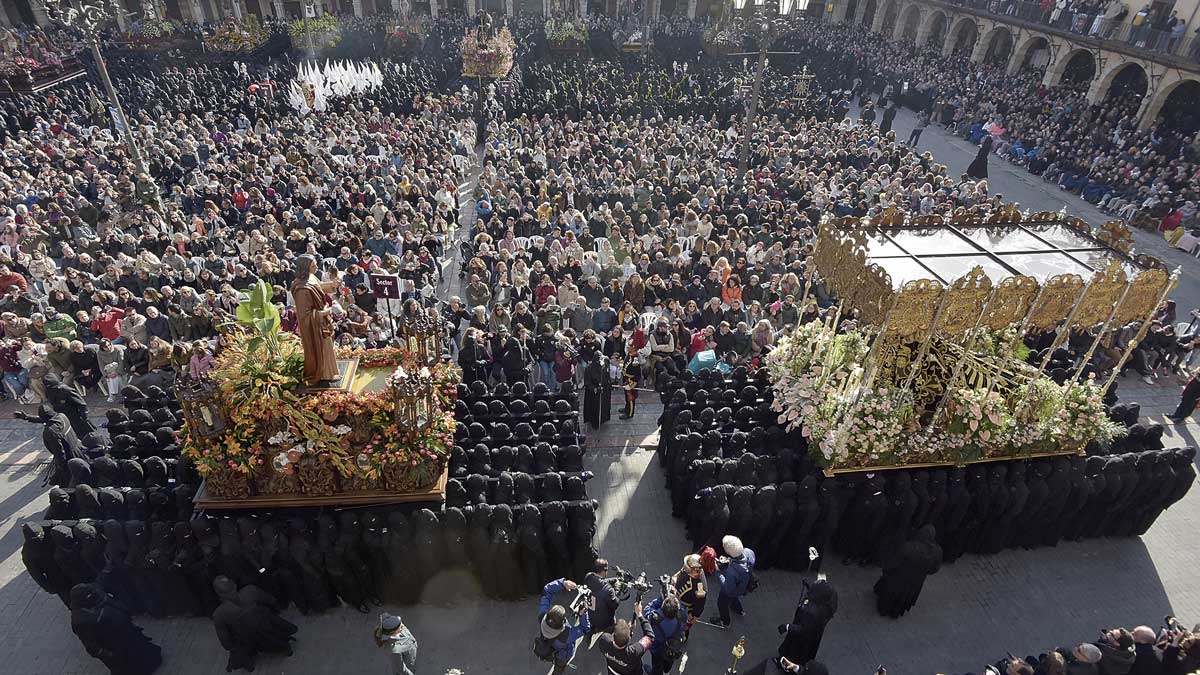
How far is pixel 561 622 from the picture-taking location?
6.48m

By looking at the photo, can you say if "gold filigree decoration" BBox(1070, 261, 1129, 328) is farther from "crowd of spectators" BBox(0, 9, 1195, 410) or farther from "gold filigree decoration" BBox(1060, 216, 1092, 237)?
"crowd of spectators" BBox(0, 9, 1195, 410)

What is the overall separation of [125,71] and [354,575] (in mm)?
35033

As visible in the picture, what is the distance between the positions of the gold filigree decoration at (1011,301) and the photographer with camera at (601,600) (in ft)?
18.5

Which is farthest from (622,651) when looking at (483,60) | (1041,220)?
(483,60)

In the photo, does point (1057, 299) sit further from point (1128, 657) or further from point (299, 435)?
point (299, 435)

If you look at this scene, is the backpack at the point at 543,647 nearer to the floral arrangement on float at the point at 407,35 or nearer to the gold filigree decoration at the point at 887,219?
the gold filigree decoration at the point at 887,219

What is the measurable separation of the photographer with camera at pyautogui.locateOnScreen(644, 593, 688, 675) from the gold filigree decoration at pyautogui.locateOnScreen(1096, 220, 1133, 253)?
25.3 feet

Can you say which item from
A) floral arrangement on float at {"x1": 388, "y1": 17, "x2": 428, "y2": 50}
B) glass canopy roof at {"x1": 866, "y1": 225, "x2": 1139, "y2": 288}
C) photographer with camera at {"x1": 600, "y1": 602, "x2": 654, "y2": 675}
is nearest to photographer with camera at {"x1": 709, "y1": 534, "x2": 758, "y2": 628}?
photographer with camera at {"x1": 600, "y1": 602, "x2": 654, "y2": 675}

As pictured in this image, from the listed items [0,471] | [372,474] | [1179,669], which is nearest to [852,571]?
[1179,669]

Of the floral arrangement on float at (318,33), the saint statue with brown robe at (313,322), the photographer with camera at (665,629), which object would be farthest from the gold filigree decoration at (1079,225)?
the floral arrangement on float at (318,33)

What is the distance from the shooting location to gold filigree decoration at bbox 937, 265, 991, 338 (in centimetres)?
755

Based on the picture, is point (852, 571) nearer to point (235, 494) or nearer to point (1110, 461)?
point (1110, 461)

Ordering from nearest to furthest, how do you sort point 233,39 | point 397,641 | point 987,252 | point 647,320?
point 397,641, point 987,252, point 647,320, point 233,39

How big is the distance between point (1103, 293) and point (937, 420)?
2479 mm
